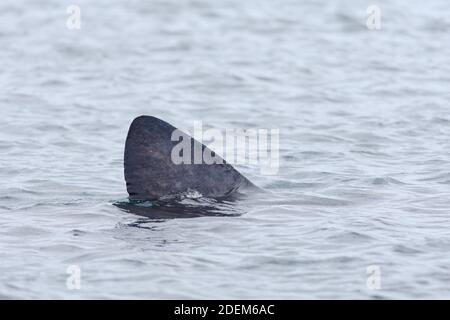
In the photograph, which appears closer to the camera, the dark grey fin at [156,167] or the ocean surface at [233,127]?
the ocean surface at [233,127]

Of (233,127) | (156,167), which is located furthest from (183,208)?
(233,127)

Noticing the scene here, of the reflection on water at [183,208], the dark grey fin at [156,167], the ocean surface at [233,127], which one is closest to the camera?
the ocean surface at [233,127]

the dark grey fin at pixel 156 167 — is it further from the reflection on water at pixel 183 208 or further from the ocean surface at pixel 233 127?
the ocean surface at pixel 233 127

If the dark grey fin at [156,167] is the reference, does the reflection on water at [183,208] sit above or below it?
below

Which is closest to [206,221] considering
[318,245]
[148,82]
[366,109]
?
[318,245]

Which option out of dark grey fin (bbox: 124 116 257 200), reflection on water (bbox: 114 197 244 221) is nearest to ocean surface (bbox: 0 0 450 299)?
reflection on water (bbox: 114 197 244 221)

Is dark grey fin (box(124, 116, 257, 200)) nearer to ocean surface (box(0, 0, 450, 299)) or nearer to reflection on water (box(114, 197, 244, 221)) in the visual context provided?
reflection on water (box(114, 197, 244, 221))

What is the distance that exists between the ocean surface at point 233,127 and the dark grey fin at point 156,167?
25 cm

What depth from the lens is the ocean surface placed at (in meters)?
8.13

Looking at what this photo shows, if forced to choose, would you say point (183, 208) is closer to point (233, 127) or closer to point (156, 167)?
point (156, 167)

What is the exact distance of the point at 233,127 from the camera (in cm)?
1509

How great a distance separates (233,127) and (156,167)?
5.45 metres

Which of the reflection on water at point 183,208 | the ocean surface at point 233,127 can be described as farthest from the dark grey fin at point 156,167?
the ocean surface at point 233,127

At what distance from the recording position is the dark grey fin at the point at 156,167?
31.7 feet
